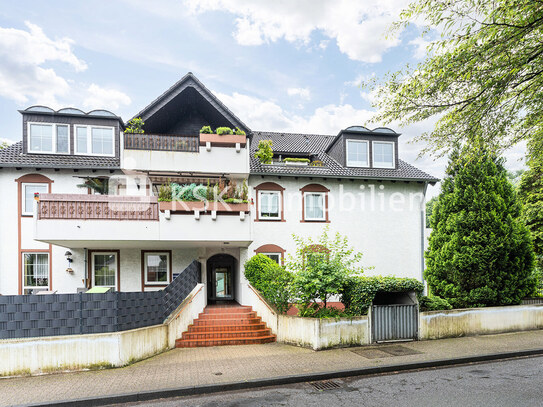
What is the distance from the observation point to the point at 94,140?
14.5 m

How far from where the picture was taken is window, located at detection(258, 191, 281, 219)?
1494 centimetres

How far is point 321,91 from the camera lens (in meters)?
16.2

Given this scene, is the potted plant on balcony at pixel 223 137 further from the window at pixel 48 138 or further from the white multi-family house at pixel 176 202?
the window at pixel 48 138

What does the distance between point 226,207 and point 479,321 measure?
9584mm

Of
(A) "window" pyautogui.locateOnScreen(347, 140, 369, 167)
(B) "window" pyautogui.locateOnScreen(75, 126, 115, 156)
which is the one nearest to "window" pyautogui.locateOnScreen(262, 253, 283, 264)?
(A) "window" pyautogui.locateOnScreen(347, 140, 369, 167)

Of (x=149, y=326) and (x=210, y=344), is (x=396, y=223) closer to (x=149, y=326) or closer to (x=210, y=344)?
(x=210, y=344)

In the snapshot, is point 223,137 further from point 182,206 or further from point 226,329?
point 226,329

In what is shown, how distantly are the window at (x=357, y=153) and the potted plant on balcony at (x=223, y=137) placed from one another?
233 inches

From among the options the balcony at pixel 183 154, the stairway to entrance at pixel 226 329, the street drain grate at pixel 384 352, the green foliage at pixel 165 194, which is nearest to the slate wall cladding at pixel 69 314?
the stairway to entrance at pixel 226 329

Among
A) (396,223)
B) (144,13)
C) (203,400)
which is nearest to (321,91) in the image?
(396,223)

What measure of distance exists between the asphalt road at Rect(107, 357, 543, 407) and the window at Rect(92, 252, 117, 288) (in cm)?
874

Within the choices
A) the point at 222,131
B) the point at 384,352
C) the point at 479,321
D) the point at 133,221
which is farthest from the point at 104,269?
the point at 479,321

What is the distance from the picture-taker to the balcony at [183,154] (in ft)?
42.5

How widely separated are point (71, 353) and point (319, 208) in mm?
11069
